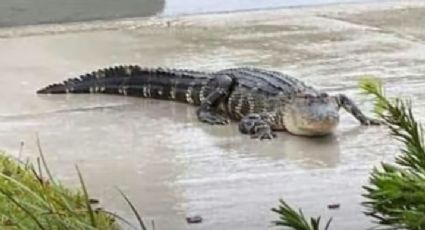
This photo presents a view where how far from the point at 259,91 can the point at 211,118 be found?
299mm

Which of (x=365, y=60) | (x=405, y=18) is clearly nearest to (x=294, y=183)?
(x=365, y=60)

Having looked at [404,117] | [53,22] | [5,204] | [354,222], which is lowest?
[354,222]

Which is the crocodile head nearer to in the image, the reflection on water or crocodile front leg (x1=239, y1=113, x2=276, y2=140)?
crocodile front leg (x1=239, y1=113, x2=276, y2=140)

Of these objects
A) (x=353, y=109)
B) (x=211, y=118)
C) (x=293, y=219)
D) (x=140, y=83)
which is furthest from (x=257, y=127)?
(x=293, y=219)

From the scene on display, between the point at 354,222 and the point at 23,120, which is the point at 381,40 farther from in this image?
the point at 354,222

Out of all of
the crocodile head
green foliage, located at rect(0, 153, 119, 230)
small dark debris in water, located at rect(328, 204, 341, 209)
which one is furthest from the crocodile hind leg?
green foliage, located at rect(0, 153, 119, 230)

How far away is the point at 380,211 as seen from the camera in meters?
1.26

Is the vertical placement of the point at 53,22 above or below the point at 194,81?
above

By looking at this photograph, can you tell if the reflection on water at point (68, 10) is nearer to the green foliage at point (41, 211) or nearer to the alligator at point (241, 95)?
the alligator at point (241, 95)

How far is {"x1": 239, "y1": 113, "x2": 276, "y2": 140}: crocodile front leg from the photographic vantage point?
5199 mm

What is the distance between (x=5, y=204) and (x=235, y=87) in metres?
3.17

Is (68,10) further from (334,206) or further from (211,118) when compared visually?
(334,206)

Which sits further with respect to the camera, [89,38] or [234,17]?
[234,17]

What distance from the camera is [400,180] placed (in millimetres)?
1204
